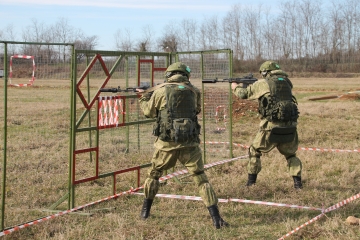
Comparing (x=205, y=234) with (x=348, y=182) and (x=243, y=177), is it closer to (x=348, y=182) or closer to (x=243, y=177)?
(x=243, y=177)

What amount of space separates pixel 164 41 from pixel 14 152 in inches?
1984

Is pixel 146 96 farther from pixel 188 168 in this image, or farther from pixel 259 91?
pixel 259 91

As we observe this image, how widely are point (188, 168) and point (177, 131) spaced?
54 cm

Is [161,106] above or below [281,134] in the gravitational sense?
above

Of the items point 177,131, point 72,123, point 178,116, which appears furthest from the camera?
point 72,123

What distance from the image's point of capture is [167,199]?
21.5 feet

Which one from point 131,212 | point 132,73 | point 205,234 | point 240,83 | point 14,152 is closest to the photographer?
point 205,234

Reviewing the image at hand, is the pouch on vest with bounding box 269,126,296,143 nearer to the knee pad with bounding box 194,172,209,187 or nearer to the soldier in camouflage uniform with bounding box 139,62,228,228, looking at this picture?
the soldier in camouflage uniform with bounding box 139,62,228,228

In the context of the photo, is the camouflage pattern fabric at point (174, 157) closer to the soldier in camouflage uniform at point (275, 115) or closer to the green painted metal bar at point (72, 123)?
the green painted metal bar at point (72, 123)

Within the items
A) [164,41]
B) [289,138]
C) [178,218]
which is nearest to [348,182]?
[289,138]

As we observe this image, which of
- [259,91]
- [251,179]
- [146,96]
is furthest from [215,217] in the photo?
[259,91]

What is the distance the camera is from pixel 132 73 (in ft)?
28.0

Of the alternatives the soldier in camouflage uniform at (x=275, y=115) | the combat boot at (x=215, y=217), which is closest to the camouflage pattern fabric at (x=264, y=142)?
the soldier in camouflage uniform at (x=275, y=115)

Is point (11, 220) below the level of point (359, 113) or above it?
below
